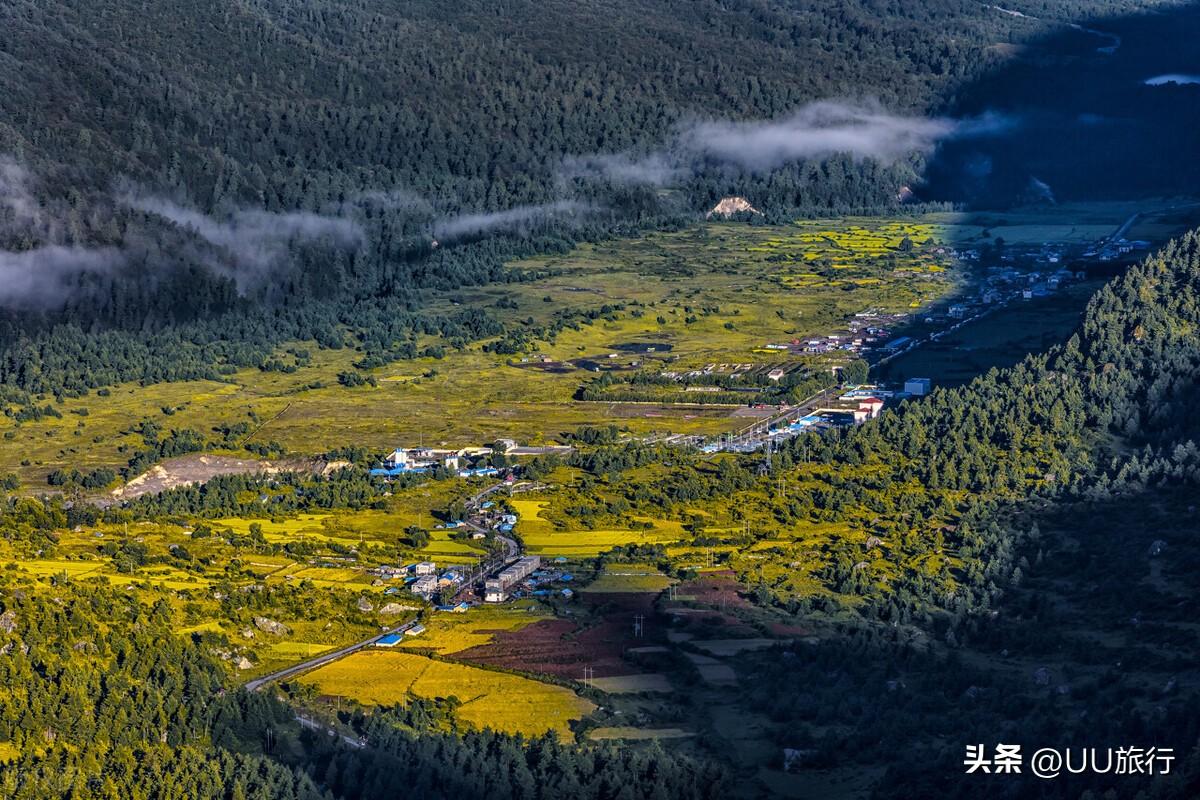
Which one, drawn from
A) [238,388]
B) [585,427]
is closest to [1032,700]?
[585,427]

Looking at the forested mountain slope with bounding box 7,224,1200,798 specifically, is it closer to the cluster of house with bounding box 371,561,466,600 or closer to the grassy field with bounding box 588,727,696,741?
the grassy field with bounding box 588,727,696,741

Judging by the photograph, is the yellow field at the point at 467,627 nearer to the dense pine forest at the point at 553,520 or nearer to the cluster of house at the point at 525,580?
the cluster of house at the point at 525,580

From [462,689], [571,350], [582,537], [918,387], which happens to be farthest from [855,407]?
[462,689]

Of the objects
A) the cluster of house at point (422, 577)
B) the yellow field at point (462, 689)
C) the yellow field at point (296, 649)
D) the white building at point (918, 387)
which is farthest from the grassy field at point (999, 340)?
the yellow field at point (462, 689)

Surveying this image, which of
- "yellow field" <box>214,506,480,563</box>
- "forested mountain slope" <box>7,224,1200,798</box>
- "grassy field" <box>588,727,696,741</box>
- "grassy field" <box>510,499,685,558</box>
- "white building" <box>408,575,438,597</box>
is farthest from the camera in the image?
"yellow field" <box>214,506,480,563</box>

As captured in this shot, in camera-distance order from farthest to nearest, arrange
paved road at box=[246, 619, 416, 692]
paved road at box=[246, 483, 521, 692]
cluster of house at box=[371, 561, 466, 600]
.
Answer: cluster of house at box=[371, 561, 466, 600], paved road at box=[246, 483, 521, 692], paved road at box=[246, 619, 416, 692]

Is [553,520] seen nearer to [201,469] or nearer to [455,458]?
[455,458]

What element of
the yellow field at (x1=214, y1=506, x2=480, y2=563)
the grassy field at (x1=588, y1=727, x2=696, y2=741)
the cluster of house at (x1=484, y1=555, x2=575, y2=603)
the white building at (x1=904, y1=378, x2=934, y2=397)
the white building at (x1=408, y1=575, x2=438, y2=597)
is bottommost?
the yellow field at (x1=214, y1=506, x2=480, y2=563)

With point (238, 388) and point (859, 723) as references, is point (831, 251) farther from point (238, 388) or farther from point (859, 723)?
point (859, 723)

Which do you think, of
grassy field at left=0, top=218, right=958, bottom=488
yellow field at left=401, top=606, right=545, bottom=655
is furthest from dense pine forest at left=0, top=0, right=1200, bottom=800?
yellow field at left=401, top=606, right=545, bottom=655
